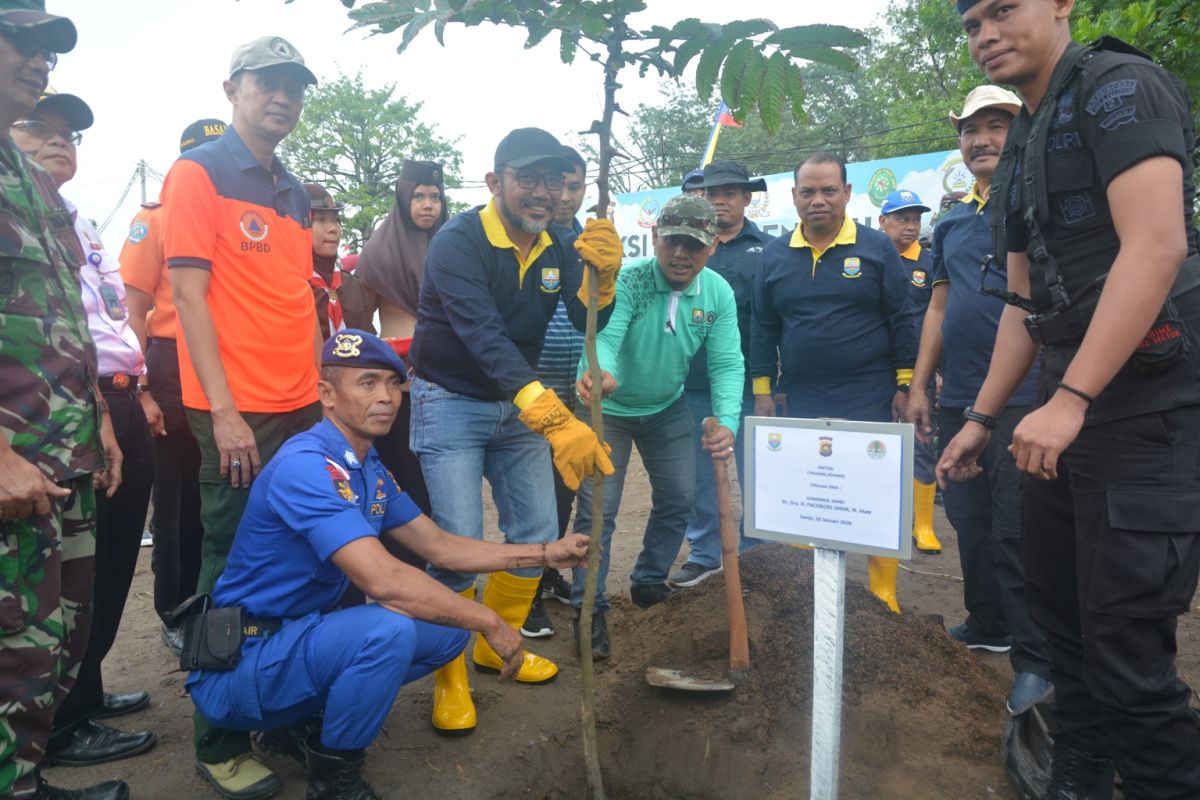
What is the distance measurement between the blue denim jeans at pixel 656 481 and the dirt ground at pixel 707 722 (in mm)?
377

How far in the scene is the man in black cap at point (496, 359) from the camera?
2750 mm

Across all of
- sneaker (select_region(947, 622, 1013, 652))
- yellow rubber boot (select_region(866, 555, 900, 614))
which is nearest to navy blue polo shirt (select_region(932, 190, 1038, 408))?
yellow rubber boot (select_region(866, 555, 900, 614))

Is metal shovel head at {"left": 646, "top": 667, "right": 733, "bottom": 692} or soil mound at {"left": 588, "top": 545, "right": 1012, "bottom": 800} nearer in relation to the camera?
soil mound at {"left": 588, "top": 545, "right": 1012, "bottom": 800}

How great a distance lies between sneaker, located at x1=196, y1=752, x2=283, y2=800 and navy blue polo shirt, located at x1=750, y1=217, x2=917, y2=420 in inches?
112

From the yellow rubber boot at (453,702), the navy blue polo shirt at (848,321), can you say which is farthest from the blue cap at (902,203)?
the yellow rubber boot at (453,702)

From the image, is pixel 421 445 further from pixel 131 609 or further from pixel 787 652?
pixel 131 609

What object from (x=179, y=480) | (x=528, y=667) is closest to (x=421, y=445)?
(x=528, y=667)

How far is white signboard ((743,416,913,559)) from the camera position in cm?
202

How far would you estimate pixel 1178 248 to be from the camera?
5.18 feet

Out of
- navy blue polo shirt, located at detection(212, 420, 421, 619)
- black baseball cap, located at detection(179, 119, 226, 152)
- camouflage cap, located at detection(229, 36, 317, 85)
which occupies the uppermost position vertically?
camouflage cap, located at detection(229, 36, 317, 85)

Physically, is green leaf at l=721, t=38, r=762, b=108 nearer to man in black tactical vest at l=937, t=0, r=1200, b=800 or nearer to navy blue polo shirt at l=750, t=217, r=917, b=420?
man in black tactical vest at l=937, t=0, r=1200, b=800

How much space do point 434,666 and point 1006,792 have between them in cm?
180

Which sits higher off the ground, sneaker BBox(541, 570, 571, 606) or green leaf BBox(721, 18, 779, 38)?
green leaf BBox(721, 18, 779, 38)

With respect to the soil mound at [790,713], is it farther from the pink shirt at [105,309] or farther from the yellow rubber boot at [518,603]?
the pink shirt at [105,309]
